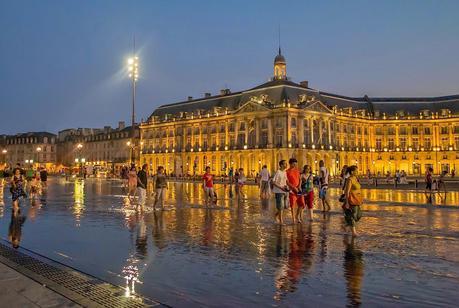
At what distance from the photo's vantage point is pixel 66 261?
8656mm

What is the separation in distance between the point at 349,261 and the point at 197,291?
328 cm

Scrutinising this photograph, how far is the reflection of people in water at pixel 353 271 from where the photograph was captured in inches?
253

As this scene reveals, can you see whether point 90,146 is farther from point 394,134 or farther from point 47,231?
point 47,231

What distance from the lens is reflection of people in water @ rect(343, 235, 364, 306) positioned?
644cm

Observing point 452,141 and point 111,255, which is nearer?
point 111,255

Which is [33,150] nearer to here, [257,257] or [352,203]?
[352,203]

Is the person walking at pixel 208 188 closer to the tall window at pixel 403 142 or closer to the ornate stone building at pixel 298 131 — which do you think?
the ornate stone building at pixel 298 131

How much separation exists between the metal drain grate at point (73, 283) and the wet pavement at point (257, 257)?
1.02 feet

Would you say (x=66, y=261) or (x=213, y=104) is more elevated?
(x=213, y=104)

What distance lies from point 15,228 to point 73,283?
286 inches

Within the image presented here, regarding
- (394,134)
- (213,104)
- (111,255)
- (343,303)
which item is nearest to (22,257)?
(111,255)

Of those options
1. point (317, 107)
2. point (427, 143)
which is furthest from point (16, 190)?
point (427, 143)

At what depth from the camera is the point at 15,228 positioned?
13.1 metres

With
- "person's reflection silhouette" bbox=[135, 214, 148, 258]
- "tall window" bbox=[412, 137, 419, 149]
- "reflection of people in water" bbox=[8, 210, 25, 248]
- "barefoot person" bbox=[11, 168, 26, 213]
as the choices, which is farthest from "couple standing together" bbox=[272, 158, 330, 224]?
"tall window" bbox=[412, 137, 419, 149]
